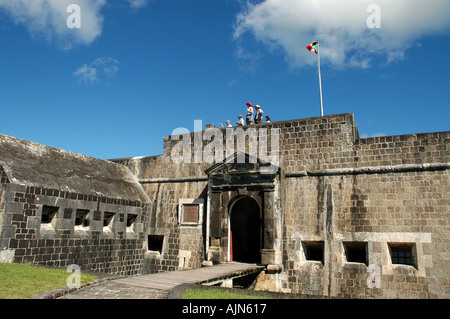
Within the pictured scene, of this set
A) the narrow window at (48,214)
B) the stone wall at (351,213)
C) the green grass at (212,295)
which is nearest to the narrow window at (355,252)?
the stone wall at (351,213)

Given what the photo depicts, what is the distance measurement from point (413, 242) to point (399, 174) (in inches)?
92.3

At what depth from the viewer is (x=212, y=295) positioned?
770 cm

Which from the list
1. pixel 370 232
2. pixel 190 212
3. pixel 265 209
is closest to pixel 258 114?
pixel 265 209

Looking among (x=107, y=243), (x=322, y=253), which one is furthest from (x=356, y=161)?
(x=107, y=243)

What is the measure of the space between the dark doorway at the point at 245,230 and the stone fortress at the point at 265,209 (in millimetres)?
50

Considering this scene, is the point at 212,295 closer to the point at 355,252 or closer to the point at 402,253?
the point at 355,252

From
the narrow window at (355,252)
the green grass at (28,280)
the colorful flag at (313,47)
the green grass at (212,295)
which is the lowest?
the green grass at (212,295)

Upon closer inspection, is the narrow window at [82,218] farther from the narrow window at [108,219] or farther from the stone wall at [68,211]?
the narrow window at [108,219]

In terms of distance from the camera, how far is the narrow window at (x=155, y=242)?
17.1 metres

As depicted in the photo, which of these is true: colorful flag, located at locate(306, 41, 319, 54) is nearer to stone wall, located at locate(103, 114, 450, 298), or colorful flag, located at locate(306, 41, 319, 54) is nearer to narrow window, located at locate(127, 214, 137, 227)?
stone wall, located at locate(103, 114, 450, 298)

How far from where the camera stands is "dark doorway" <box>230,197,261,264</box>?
619 inches

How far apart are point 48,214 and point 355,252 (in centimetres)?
1110
